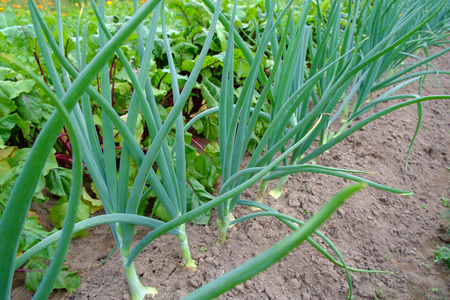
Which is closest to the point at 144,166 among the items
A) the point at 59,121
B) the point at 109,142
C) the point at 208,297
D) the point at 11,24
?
the point at 109,142

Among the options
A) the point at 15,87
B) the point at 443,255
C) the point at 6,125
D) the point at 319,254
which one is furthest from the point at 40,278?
the point at 443,255

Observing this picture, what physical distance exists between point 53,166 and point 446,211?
172 cm

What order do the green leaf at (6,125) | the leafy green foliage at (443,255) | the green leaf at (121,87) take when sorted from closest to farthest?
1. the green leaf at (6,125)
2. the leafy green foliage at (443,255)
3. the green leaf at (121,87)

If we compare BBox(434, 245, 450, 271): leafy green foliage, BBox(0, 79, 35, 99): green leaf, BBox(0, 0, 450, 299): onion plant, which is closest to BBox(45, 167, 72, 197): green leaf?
BBox(0, 79, 35, 99): green leaf

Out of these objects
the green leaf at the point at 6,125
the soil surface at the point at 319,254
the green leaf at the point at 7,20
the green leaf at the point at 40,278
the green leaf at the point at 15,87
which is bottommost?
the green leaf at the point at 40,278

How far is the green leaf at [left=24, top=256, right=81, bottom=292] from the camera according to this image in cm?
88

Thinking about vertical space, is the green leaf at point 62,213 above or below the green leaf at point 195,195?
below

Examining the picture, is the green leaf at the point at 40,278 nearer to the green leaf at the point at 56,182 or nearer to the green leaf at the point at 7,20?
the green leaf at the point at 56,182

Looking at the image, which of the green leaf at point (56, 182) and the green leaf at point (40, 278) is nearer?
the green leaf at point (40, 278)

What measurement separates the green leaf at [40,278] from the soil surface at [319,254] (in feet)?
0.10

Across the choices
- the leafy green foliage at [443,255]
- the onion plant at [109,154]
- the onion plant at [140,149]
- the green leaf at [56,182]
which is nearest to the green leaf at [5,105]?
the green leaf at [56,182]

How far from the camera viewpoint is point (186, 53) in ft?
5.36

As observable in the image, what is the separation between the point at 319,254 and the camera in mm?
1050

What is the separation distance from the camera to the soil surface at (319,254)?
0.92 meters
